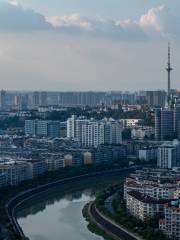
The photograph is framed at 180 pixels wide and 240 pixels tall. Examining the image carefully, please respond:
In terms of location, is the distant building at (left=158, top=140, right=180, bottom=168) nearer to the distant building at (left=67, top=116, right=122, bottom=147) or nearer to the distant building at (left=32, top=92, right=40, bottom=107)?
the distant building at (left=67, top=116, right=122, bottom=147)

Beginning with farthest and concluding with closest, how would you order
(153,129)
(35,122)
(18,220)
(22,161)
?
(35,122) < (153,129) < (22,161) < (18,220)

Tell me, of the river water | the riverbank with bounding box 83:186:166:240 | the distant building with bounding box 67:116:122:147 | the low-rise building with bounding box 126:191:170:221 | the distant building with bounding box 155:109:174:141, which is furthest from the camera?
the distant building with bounding box 155:109:174:141

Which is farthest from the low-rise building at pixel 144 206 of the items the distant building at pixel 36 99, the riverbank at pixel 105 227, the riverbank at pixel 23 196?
the distant building at pixel 36 99

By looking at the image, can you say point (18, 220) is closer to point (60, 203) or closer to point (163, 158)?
point (60, 203)

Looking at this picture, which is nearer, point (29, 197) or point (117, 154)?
point (29, 197)

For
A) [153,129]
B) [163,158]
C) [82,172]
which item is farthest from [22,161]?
[153,129]

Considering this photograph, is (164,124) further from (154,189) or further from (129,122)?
(154,189)

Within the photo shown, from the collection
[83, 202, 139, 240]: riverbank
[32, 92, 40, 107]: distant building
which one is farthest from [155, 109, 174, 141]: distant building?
[32, 92, 40, 107]: distant building
